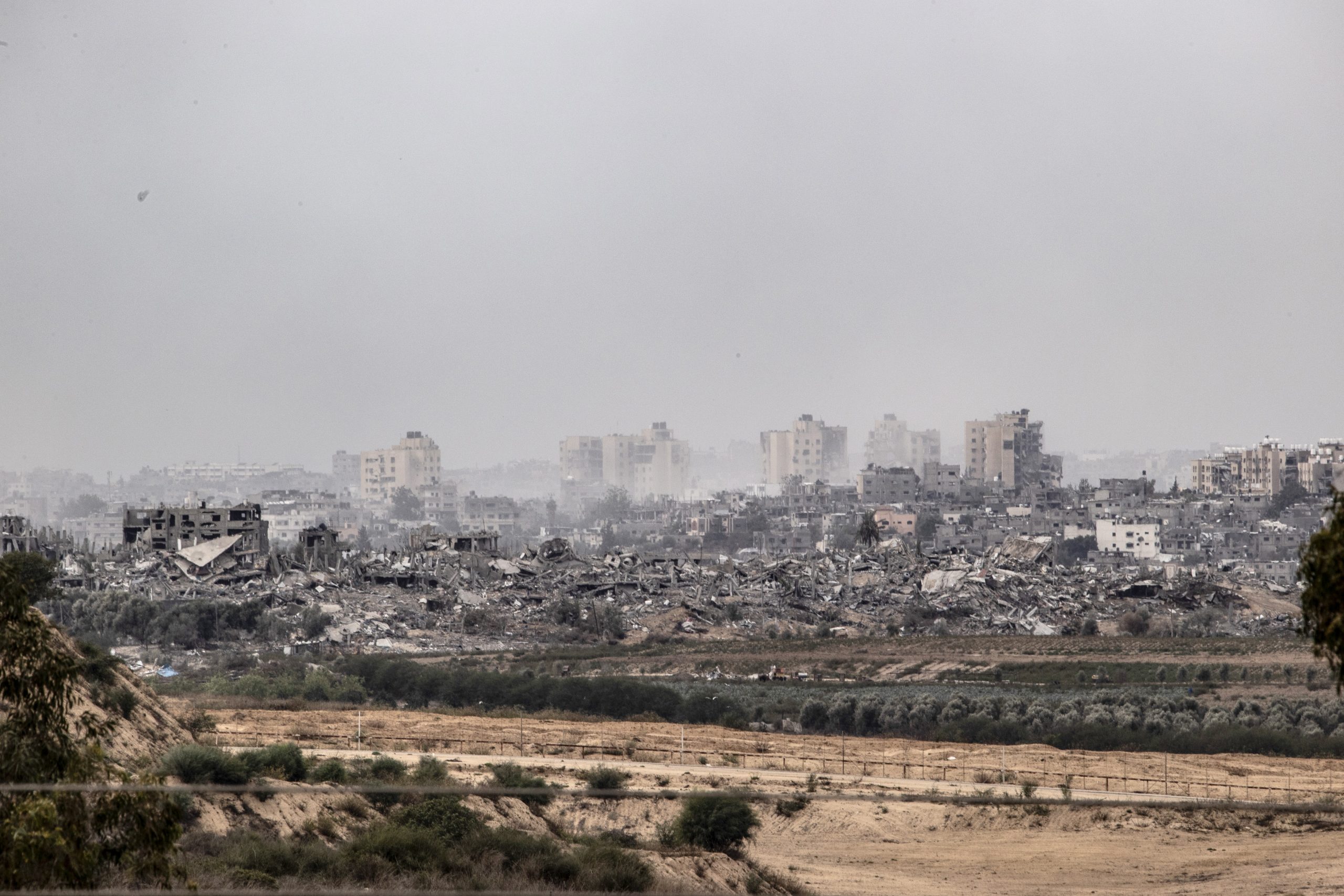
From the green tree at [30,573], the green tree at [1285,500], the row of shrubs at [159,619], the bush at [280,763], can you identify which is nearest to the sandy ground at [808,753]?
the green tree at [30,573]

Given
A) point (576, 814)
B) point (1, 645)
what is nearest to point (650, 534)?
point (576, 814)

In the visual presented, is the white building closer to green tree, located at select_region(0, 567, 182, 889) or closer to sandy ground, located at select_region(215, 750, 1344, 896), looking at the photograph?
sandy ground, located at select_region(215, 750, 1344, 896)

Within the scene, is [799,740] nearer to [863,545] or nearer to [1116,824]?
[1116,824]

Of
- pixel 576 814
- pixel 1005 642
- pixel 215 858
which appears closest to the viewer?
pixel 215 858

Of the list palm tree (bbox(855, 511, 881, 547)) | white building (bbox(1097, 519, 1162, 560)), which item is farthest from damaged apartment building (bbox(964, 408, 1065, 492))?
palm tree (bbox(855, 511, 881, 547))

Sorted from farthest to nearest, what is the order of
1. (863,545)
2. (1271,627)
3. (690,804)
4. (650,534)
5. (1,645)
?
(650,534) → (863,545) → (1271,627) → (690,804) → (1,645)

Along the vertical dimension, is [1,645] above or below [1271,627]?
above
